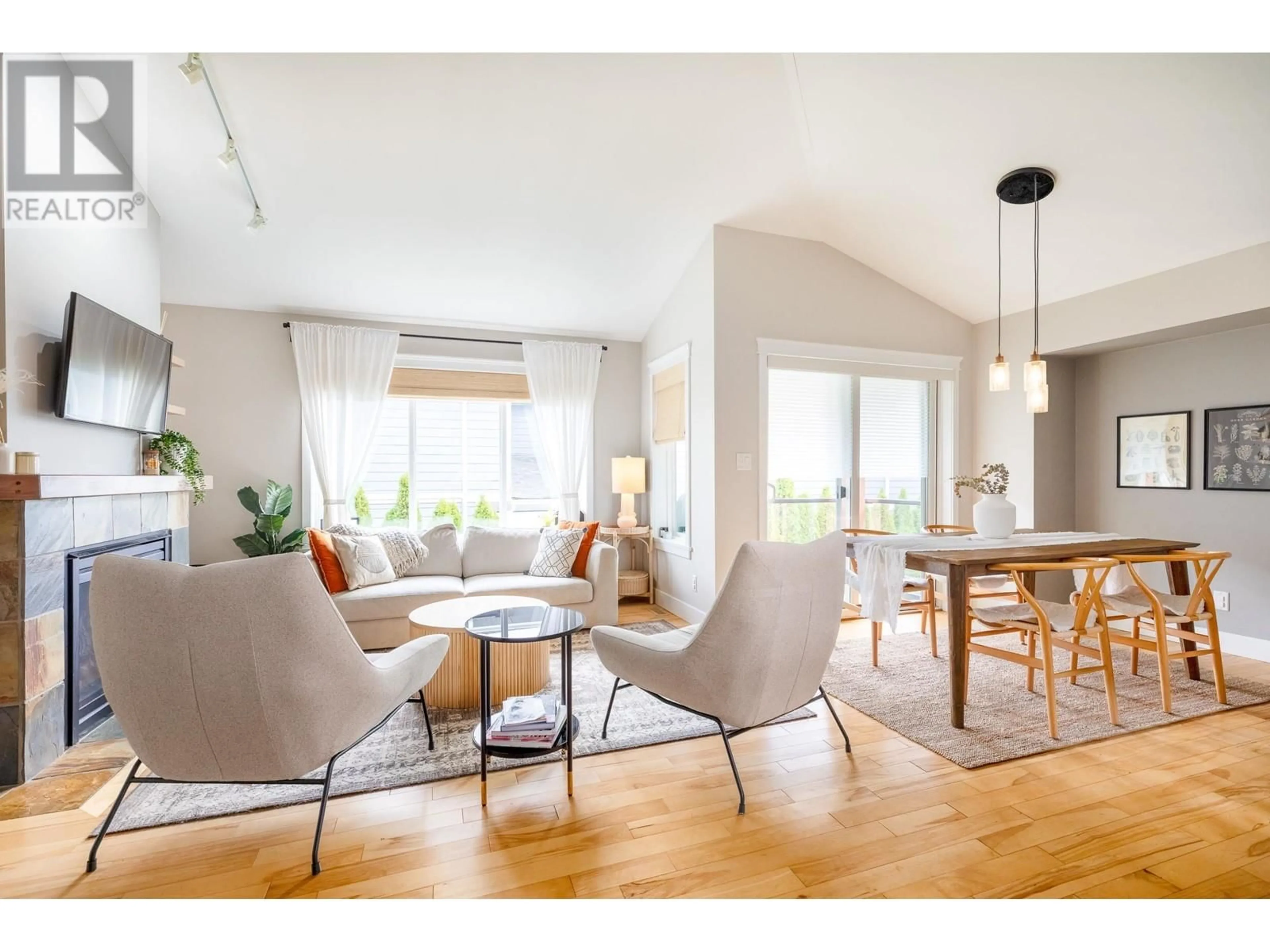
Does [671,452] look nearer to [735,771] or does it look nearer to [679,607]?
[679,607]

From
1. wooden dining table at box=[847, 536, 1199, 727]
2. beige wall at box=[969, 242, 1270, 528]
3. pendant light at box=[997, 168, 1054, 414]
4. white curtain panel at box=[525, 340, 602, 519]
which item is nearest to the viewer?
wooden dining table at box=[847, 536, 1199, 727]

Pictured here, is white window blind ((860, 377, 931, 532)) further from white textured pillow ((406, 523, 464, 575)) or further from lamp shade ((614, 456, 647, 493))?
white textured pillow ((406, 523, 464, 575))

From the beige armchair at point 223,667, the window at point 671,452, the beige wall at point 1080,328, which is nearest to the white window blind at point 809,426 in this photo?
the window at point 671,452

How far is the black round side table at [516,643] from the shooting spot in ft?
6.52

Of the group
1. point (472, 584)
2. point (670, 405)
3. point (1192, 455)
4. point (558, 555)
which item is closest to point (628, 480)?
point (670, 405)

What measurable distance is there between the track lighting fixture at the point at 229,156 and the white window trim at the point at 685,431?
2.81 m

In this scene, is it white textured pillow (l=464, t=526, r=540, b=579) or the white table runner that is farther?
white textured pillow (l=464, t=526, r=540, b=579)

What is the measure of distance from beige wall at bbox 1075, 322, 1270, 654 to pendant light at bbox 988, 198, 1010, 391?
27.1 inches

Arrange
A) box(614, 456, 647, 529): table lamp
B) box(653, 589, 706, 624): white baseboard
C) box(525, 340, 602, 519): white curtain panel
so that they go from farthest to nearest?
box(525, 340, 602, 519): white curtain panel < box(614, 456, 647, 529): table lamp < box(653, 589, 706, 624): white baseboard

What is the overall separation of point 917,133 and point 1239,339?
2369 millimetres

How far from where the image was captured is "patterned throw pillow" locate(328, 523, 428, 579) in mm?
3953
